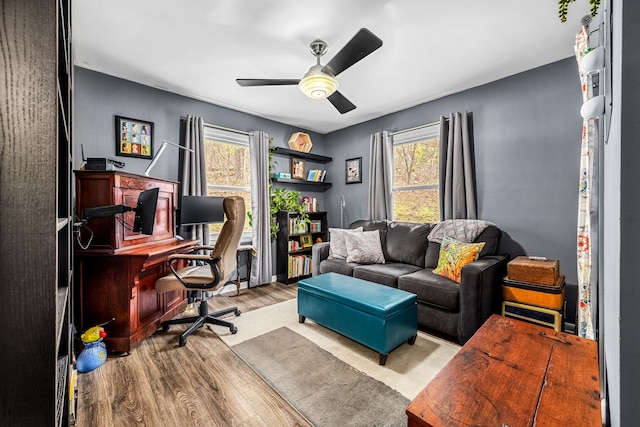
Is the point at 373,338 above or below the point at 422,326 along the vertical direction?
above

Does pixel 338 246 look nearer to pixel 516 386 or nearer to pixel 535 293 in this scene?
pixel 535 293

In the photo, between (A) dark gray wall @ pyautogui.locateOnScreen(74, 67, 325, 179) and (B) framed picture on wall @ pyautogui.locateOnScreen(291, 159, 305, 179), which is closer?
(A) dark gray wall @ pyautogui.locateOnScreen(74, 67, 325, 179)

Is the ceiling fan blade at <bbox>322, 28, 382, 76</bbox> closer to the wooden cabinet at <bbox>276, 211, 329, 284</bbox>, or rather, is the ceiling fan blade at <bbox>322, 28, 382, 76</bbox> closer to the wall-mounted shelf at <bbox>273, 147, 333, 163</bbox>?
the wall-mounted shelf at <bbox>273, 147, 333, 163</bbox>

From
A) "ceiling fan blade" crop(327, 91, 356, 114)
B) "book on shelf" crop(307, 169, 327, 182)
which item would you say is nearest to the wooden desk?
"ceiling fan blade" crop(327, 91, 356, 114)

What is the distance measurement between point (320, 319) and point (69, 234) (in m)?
1.85

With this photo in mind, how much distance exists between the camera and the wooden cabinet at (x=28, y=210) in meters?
0.53

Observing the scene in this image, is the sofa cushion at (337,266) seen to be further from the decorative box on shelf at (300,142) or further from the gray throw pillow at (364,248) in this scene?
the decorative box on shelf at (300,142)

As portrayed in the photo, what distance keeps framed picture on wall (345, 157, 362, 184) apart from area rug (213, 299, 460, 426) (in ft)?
8.21

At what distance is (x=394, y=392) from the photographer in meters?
1.70

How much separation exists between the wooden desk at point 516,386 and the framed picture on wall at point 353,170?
133 inches

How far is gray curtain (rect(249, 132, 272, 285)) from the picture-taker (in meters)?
3.87

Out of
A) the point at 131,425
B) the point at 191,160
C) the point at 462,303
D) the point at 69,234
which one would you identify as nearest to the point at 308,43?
the point at 191,160
